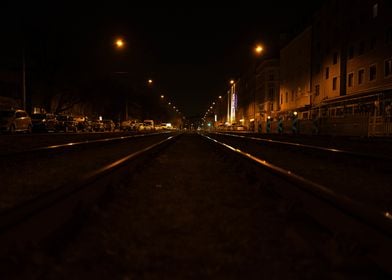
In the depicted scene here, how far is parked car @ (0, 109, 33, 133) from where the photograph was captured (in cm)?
2647

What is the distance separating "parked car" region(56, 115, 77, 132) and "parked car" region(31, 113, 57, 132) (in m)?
1.61

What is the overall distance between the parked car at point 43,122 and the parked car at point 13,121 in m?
3.77

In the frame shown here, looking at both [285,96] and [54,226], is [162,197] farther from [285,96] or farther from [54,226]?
[285,96]

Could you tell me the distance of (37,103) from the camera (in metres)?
54.9

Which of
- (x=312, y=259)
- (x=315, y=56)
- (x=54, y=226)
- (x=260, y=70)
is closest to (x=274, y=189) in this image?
(x=312, y=259)

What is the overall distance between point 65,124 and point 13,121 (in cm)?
1139

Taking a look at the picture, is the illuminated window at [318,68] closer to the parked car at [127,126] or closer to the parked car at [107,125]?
the parked car at [107,125]

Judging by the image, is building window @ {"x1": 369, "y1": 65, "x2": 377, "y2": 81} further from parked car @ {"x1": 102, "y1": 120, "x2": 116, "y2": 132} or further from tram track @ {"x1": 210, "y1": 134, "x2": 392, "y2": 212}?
parked car @ {"x1": 102, "y1": 120, "x2": 116, "y2": 132}

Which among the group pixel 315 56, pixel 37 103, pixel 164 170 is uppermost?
pixel 315 56

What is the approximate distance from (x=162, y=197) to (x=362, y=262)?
292 cm

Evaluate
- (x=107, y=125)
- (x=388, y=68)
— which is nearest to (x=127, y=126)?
(x=107, y=125)

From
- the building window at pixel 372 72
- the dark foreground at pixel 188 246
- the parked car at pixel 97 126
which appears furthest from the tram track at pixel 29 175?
the parked car at pixel 97 126

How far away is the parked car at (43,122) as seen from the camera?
33.5 metres

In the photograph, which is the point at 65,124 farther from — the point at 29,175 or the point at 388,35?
the point at 29,175
